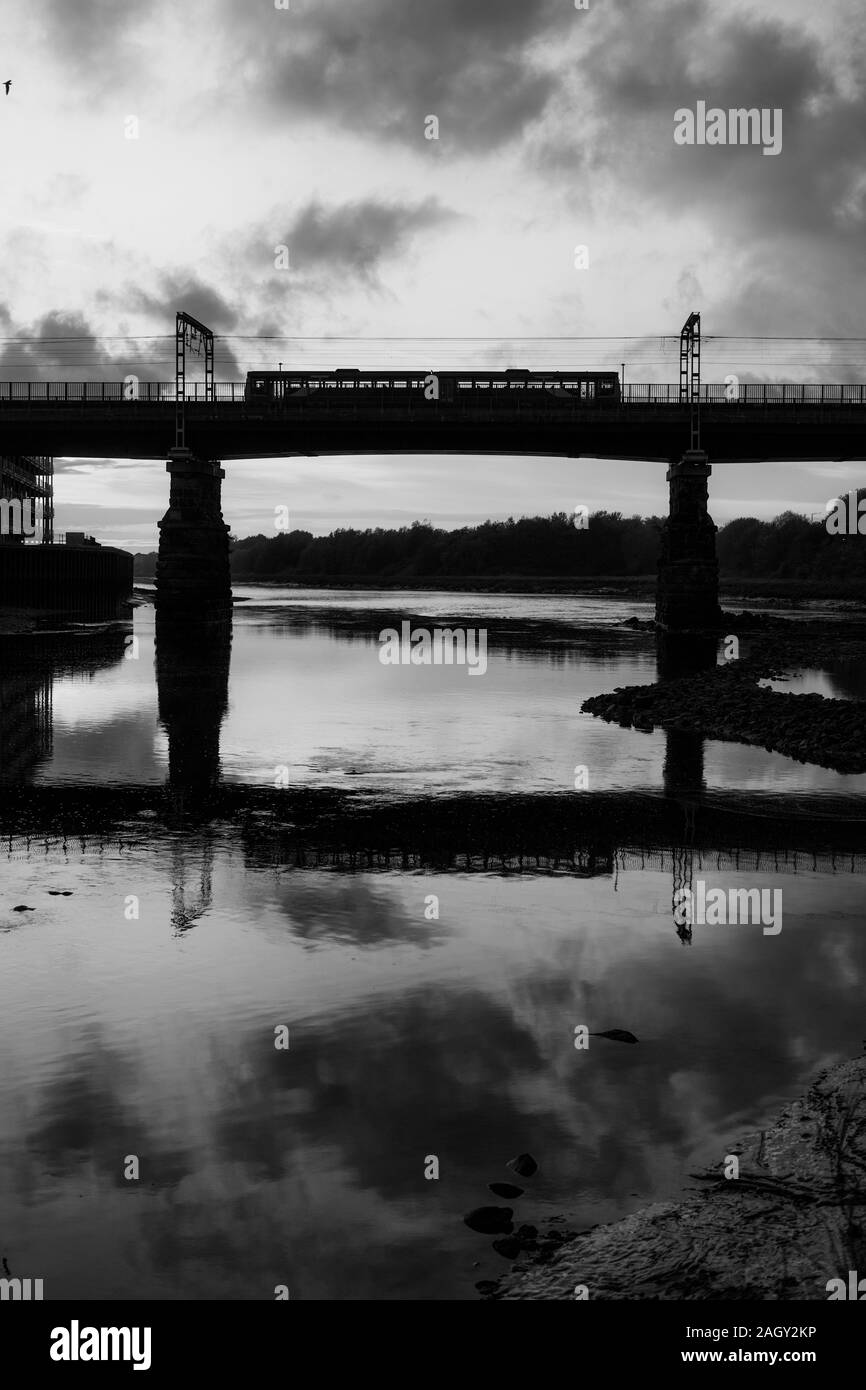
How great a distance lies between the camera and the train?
88.2 metres

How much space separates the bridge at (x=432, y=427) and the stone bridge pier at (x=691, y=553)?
0.09 metres

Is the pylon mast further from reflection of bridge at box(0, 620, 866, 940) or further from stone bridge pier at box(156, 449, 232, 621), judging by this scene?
reflection of bridge at box(0, 620, 866, 940)

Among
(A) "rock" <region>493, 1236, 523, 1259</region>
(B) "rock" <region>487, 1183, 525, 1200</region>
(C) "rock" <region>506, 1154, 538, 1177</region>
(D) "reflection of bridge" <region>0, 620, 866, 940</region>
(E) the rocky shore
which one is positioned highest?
(E) the rocky shore

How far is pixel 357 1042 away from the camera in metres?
10.8

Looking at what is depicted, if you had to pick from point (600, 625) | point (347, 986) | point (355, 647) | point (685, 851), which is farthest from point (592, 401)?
point (347, 986)

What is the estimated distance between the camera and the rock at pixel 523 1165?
8.38 m

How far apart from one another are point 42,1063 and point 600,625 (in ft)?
310

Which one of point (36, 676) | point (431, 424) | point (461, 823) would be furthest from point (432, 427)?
point (461, 823)

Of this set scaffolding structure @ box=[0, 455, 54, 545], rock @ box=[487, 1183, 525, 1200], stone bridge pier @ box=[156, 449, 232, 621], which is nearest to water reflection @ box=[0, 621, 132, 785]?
stone bridge pier @ box=[156, 449, 232, 621]

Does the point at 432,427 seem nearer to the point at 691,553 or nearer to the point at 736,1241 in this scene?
the point at 691,553

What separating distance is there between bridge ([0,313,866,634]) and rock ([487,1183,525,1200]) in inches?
3204

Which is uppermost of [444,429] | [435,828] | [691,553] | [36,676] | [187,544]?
[444,429]

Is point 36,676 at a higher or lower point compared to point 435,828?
higher

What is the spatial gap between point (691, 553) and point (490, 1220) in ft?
281
